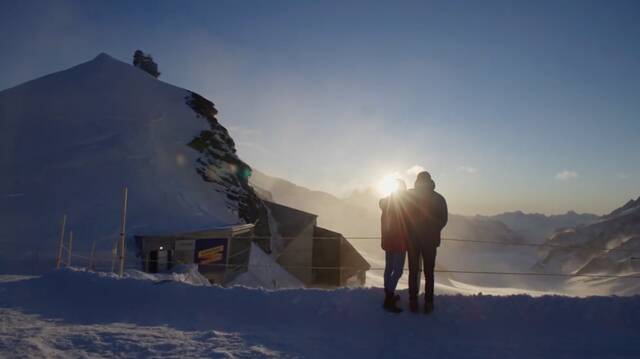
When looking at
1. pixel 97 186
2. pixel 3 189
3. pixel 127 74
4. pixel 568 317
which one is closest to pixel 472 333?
pixel 568 317

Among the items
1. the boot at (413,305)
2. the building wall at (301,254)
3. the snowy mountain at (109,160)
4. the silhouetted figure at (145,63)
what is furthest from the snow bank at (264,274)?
the silhouetted figure at (145,63)

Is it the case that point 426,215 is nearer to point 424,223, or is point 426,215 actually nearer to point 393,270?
point 424,223

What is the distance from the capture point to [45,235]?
26750 mm

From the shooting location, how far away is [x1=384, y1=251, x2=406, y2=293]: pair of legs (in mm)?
6898

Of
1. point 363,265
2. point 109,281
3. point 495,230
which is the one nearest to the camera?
point 109,281

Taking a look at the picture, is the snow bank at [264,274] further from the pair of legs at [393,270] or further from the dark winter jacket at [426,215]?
the dark winter jacket at [426,215]

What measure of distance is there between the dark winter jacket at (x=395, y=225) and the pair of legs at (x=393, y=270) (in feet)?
0.37

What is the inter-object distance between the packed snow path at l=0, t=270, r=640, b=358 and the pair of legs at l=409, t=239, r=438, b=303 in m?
0.35

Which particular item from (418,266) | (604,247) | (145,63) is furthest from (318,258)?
(604,247)

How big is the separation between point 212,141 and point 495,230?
13103 cm

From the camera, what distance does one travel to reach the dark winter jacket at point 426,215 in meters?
7.03

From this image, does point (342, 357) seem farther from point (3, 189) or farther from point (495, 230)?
point (495, 230)

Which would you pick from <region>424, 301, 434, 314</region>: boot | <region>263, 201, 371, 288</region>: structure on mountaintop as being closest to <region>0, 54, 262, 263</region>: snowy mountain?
<region>263, 201, 371, 288</region>: structure on mountaintop

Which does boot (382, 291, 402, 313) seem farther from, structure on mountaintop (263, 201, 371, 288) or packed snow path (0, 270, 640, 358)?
structure on mountaintop (263, 201, 371, 288)
